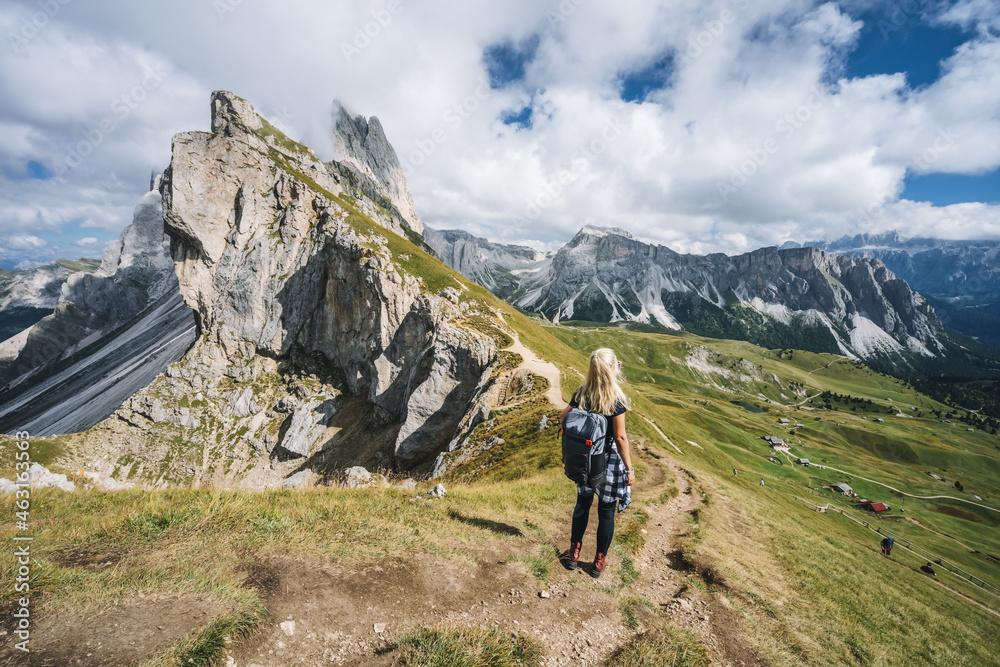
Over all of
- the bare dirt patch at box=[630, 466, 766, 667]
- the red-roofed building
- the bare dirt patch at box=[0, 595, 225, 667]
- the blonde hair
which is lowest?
the red-roofed building

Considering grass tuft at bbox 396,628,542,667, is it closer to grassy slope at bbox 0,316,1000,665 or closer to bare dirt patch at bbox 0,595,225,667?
grassy slope at bbox 0,316,1000,665

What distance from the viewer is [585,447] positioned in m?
8.41

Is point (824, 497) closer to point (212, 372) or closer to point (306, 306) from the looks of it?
point (306, 306)

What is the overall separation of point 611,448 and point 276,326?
9552 centimetres

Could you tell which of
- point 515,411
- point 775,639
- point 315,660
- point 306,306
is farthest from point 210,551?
point 306,306

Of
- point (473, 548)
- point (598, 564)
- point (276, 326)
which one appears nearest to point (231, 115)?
point (276, 326)

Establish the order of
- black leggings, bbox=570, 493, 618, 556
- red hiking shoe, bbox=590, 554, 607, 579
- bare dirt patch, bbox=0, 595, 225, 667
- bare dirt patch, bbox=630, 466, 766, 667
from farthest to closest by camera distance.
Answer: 1. red hiking shoe, bbox=590, 554, 607, 579
2. black leggings, bbox=570, 493, 618, 556
3. bare dirt patch, bbox=630, 466, 766, 667
4. bare dirt patch, bbox=0, 595, 225, 667

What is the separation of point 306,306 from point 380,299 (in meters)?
26.7

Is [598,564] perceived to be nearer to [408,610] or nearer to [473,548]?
[473,548]

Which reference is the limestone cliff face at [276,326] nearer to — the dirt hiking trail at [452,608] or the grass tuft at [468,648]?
A: the dirt hiking trail at [452,608]

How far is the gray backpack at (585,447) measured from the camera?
27.6 feet

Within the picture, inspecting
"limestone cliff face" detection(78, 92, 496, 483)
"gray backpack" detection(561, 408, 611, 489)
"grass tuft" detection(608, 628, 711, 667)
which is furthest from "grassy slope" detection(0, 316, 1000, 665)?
"limestone cliff face" detection(78, 92, 496, 483)

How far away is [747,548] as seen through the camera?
47.5ft

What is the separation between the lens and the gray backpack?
8.42m
